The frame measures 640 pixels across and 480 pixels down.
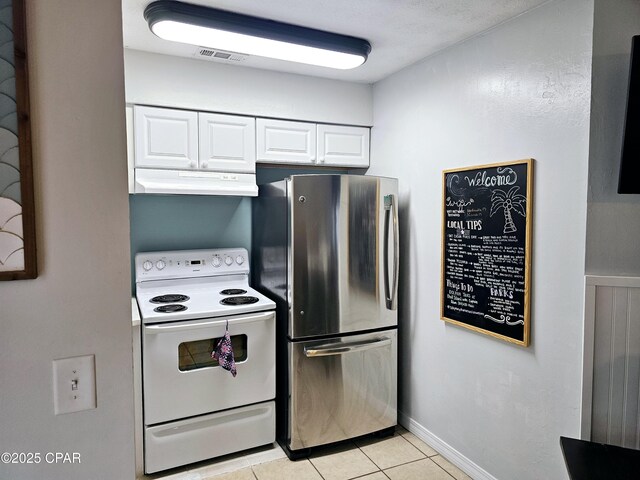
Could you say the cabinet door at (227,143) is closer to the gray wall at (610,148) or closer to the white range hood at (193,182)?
the white range hood at (193,182)

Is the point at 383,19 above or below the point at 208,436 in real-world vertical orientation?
above

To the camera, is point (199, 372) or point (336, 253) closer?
point (199, 372)

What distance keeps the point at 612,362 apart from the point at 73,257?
202cm

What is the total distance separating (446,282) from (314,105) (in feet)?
5.10

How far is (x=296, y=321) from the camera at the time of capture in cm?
260

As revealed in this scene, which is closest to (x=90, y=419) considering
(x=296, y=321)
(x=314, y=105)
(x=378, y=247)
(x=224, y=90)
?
(x=296, y=321)

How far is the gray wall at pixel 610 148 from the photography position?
5.73 feet

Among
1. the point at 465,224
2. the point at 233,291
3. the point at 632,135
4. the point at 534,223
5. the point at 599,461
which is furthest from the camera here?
the point at 233,291

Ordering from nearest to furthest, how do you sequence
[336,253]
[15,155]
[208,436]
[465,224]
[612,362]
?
[15,155]
[612,362]
[465,224]
[208,436]
[336,253]

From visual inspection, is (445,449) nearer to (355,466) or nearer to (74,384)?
(355,466)

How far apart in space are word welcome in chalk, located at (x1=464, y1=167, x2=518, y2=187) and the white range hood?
54.9 inches

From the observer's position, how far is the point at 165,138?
263 centimetres

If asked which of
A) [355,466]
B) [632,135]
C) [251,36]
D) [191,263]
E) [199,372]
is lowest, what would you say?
[355,466]

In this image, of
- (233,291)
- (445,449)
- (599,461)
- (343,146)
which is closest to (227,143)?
(343,146)
